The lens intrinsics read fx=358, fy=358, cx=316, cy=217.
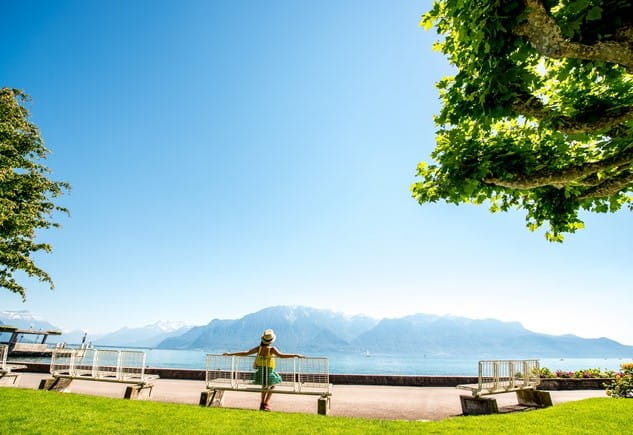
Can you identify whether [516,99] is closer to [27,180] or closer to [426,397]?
[426,397]

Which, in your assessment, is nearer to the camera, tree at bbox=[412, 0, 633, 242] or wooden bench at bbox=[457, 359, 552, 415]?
tree at bbox=[412, 0, 633, 242]

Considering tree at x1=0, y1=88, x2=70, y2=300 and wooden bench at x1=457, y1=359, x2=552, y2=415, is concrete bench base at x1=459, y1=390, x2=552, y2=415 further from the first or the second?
tree at x1=0, y1=88, x2=70, y2=300

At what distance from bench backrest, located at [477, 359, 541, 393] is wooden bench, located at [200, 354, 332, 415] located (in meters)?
3.82

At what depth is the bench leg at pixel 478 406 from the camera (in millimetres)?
8422

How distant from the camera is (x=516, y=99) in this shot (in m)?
5.41

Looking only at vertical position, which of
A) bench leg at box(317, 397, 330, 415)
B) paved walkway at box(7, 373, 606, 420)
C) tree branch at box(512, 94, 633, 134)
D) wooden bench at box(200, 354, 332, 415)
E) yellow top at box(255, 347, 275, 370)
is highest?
tree branch at box(512, 94, 633, 134)

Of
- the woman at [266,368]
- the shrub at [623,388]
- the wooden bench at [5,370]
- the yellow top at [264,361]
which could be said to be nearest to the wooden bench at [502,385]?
the shrub at [623,388]

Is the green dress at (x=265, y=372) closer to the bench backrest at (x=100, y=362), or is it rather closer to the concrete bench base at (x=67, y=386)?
the concrete bench base at (x=67, y=386)

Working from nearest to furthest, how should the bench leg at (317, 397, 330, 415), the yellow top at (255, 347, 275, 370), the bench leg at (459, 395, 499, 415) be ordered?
the bench leg at (317, 397, 330, 415), the bench leg at (459, 395, 499, 415), the yellow top at (255, 347, 275, 370)

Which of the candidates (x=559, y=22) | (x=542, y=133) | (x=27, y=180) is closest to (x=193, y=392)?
(x=542, y=133)

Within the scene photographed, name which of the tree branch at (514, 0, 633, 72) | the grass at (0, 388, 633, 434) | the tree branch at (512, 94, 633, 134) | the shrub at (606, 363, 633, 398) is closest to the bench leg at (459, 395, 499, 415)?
the grass at (0, 388, 633, 434)

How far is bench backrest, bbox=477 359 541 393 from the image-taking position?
29.6 ft

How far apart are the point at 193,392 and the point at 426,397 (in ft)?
24.6

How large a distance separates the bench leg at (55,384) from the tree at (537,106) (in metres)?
11.6
